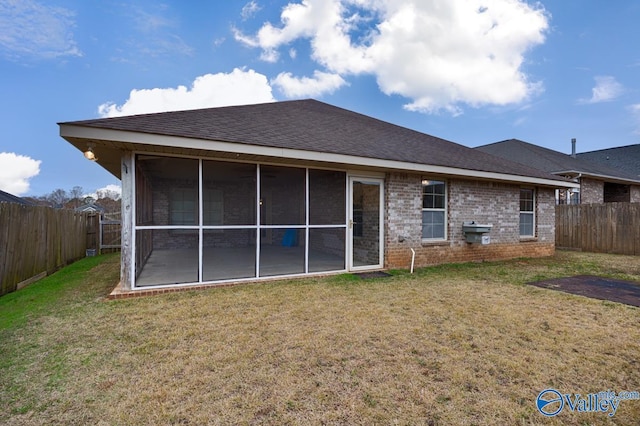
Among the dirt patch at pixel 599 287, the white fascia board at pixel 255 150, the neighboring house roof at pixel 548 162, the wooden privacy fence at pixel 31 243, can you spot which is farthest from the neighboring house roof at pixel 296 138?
the neighboring house roof at pixel 548 162

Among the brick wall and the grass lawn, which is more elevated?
the brick wall

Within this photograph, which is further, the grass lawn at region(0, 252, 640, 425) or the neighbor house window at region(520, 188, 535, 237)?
the neighbor house window at region(520, 188, 535, 237)

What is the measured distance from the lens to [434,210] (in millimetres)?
8016

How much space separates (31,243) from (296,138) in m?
5.96

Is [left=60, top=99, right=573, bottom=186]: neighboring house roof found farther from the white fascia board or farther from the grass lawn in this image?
the grass lawn

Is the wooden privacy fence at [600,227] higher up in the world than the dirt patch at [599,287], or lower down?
higher up

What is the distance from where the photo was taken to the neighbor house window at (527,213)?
9.62m

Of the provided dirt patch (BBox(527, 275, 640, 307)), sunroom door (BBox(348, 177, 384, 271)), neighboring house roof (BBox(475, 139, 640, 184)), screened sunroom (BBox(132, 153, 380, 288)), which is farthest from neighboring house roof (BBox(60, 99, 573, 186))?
neighboring house roof (BBox(475, 139, 640, 184))

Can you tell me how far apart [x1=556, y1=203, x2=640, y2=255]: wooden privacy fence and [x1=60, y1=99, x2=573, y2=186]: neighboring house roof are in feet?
10.1

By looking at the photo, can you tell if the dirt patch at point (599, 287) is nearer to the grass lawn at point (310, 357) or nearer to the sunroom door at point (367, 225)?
the grass lawn at point (310, 357)

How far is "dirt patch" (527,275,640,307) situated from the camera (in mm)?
4980

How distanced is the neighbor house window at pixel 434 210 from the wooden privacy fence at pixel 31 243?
8684mm

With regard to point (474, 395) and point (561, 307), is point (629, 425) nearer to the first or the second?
point (474, 395)

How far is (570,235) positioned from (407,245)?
8.95m
